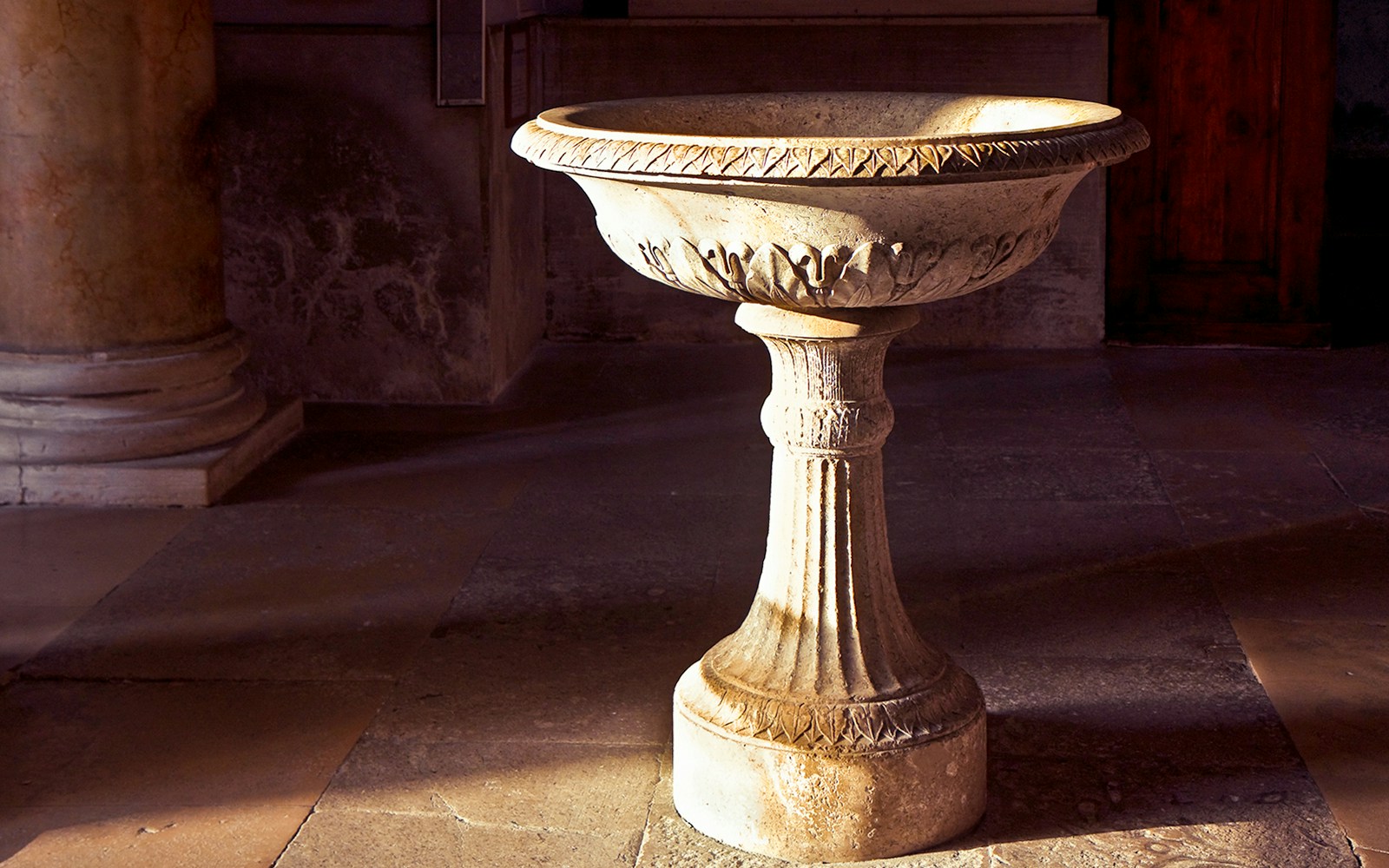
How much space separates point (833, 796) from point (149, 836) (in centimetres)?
121

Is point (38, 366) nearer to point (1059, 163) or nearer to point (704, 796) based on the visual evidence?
point (704, 796)

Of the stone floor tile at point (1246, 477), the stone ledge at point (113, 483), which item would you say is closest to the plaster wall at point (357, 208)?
the stone ledge at point (113, 483)

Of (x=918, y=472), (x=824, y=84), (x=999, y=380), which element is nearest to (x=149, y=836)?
(x=918, y=472)

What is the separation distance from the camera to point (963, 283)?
8.39 ft

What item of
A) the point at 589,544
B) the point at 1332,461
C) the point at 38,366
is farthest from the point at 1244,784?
the point at 38,366

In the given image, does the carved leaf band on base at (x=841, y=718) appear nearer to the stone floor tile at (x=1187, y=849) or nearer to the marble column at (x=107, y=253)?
the stone floor tile at (x=1187, y=849)

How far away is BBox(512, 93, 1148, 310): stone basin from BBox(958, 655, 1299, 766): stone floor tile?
1027 mm

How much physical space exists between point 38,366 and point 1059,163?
349cm

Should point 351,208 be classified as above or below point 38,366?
above

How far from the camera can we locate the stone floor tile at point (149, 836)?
2748 millimetres

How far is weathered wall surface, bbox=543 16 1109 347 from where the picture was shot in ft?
21.9

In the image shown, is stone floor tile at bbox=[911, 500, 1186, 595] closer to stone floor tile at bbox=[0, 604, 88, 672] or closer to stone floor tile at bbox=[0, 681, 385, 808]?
stone floor tile at bbox=[0, 681, 385, 808]

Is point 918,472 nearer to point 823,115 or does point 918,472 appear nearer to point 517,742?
point 823,115

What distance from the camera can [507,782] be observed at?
3.01 metres
